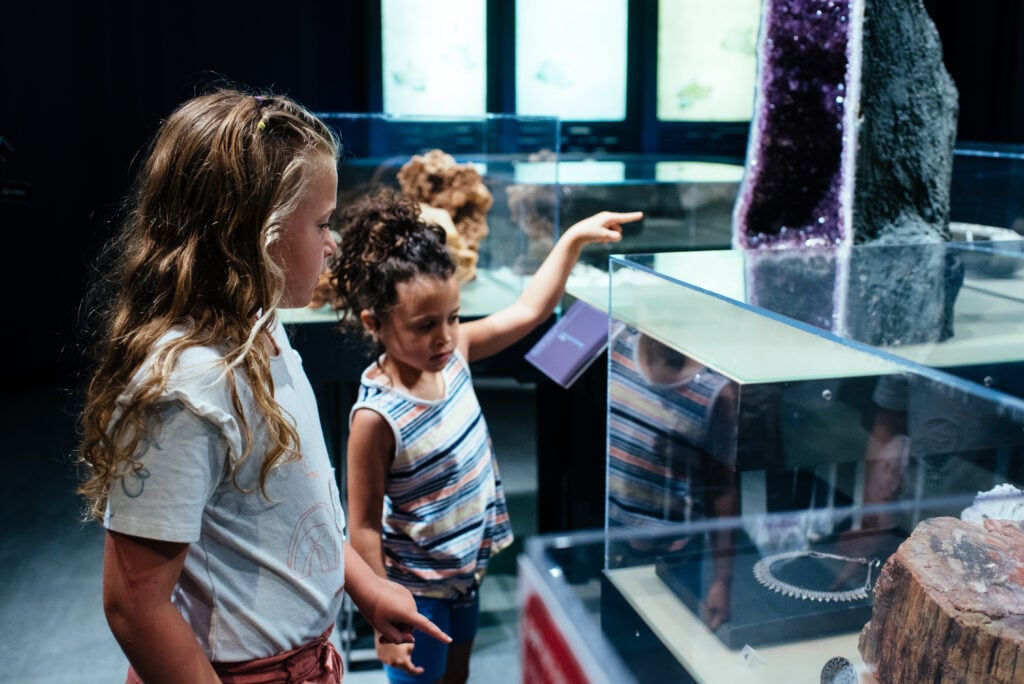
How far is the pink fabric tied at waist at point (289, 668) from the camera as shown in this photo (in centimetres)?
88

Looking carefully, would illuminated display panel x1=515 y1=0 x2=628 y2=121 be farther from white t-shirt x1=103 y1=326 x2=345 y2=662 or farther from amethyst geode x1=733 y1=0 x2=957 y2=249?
white t-shirt x1=103 y1=326 x2=345 y2=662

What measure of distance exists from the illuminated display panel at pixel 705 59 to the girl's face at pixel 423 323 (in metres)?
3.34

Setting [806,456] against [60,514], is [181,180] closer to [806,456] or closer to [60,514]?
[806,456]

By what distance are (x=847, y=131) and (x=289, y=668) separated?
1.18 m

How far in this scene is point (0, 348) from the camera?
3795 mm

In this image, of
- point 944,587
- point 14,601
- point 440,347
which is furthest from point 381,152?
point 944,587

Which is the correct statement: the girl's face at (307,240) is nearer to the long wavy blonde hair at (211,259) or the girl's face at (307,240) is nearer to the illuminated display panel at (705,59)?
the long wavy blonde hair at (211,259)

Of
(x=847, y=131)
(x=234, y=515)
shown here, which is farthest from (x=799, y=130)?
(x=234, y=515)

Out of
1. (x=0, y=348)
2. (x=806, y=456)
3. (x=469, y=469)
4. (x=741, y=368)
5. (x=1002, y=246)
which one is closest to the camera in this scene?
(x=741, y=368)

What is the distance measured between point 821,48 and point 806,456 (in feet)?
2.42

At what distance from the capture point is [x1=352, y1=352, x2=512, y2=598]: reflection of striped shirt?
1.42 metres

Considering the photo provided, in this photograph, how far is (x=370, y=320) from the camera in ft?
4.73

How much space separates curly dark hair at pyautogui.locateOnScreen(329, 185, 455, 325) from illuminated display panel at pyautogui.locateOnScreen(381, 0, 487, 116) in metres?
2.58

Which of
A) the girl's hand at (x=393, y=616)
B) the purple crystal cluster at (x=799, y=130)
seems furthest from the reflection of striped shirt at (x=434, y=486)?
the purple crystal cluster at (x=799, y=130)
